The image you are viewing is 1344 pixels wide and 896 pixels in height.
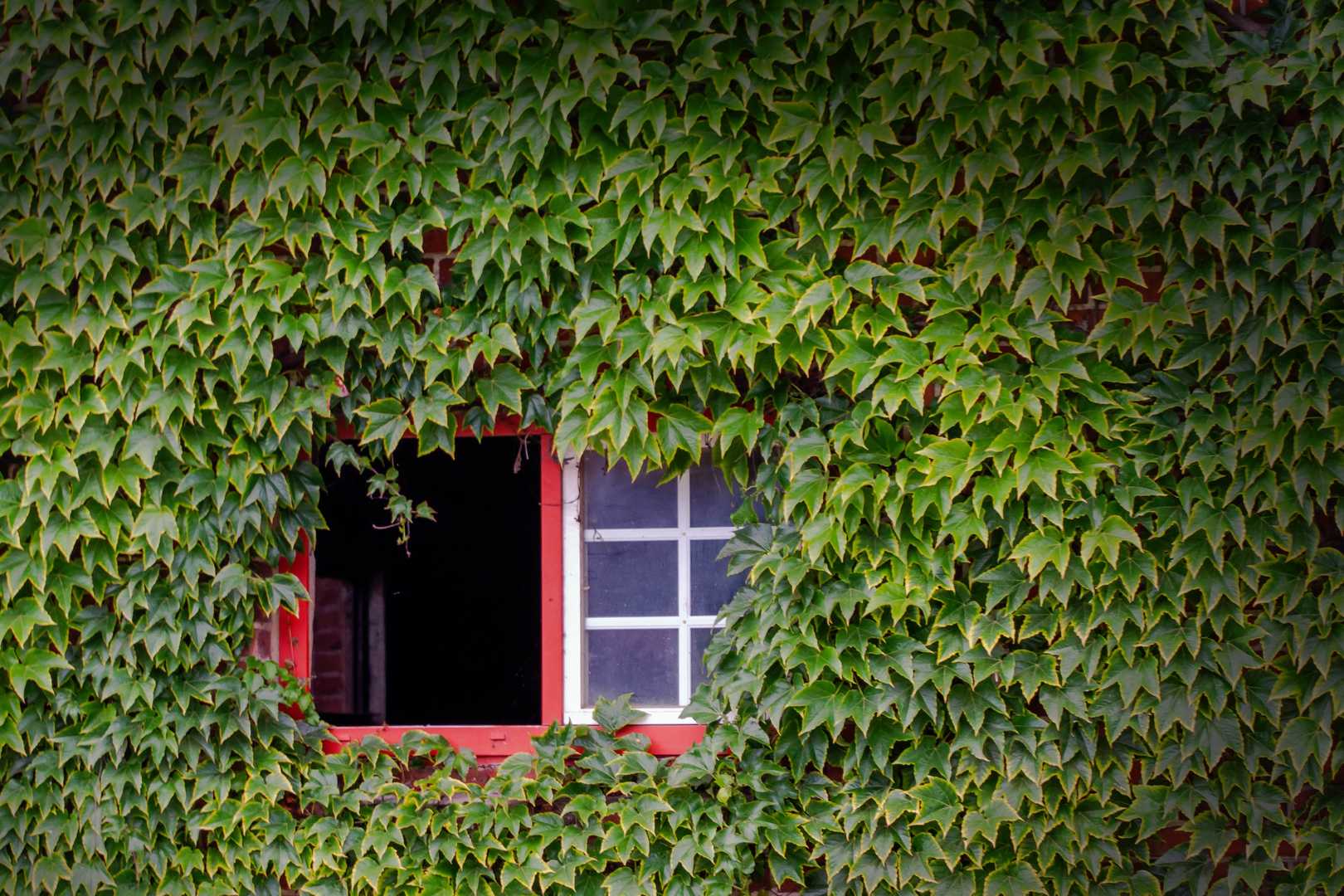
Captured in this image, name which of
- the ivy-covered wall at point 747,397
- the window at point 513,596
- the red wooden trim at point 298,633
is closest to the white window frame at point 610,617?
the window at point 513,596

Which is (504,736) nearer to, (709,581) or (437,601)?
(709,581)

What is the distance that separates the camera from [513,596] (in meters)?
4.46

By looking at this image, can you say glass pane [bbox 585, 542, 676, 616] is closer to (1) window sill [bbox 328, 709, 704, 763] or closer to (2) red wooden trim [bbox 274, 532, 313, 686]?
(1) window sill [bbox 328, 709, 704, 763]

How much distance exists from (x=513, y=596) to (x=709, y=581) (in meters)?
1.60

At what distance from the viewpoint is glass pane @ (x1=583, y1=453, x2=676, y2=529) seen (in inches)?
125

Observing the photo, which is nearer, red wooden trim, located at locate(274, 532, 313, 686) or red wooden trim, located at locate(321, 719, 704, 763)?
red wooden trim, located at locate(321, 719, 704, 763)

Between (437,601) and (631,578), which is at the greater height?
(631,578)

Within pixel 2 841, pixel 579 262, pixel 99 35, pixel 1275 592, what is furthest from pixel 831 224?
pixel 2 841

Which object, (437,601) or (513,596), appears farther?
(437,601)

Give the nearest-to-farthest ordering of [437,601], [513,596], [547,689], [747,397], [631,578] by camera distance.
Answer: [747,397]
[547,689]
[631,578]
[513,596]
[437,601]

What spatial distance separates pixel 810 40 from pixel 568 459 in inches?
59.5

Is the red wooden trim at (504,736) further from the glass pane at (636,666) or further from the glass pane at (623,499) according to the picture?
the glass pane at (623,499)

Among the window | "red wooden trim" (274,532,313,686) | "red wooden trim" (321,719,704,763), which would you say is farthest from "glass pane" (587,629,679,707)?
"red wooden trim" (274,532,313,686)

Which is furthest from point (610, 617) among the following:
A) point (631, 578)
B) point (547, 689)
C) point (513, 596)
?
point (513, 596)
